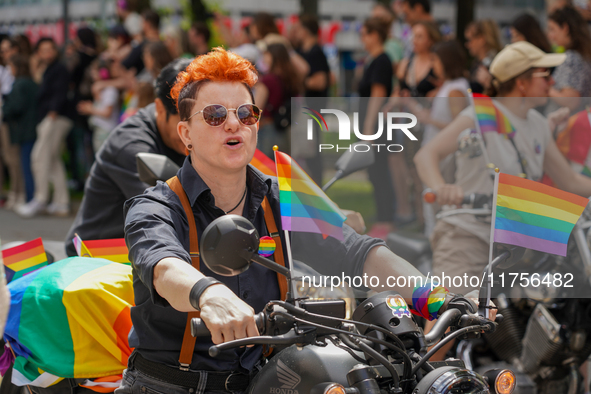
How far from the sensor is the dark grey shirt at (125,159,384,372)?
195 centimetres

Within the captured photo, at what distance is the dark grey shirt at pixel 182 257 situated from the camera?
1.95 meters

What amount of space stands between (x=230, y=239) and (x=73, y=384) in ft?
4.13

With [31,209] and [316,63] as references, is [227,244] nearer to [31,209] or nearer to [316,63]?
[316,63]

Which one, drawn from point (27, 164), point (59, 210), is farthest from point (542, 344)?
point (27, 164)

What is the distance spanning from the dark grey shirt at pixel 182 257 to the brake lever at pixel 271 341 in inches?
13.5

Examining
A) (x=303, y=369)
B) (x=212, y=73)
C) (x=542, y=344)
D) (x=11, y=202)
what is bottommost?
(x=11, y=202)

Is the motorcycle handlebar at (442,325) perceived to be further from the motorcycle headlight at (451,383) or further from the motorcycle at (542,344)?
the motorcycle at (542,344)

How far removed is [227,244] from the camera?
Answer: 5.30 feet

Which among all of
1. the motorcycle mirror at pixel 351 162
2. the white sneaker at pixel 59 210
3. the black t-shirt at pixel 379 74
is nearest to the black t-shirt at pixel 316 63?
the black t-shirt at pixel 379 74

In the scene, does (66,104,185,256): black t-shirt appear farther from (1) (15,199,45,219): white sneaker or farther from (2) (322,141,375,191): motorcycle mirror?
(1) (15,199,45,219): white sneaker

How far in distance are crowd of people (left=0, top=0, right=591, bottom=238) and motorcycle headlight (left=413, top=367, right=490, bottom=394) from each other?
2.65 metres

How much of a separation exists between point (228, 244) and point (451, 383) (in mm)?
607

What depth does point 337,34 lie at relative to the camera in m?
24.1

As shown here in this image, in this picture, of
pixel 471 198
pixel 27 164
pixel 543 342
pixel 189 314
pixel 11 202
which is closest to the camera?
pixel 189 314
